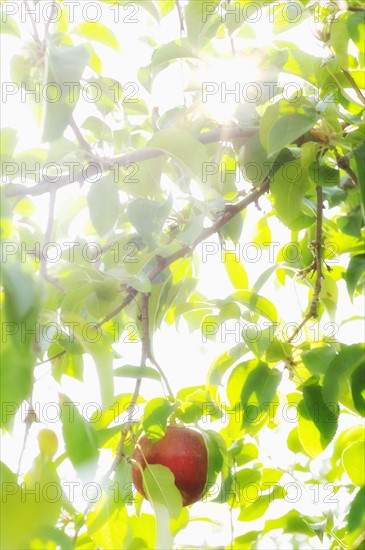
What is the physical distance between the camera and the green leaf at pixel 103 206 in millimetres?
962

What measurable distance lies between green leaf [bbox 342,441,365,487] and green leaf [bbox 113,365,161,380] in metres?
0.26

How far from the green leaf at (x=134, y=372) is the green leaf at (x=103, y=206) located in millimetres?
174

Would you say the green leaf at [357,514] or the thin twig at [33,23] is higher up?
the thin twig at [33,23]

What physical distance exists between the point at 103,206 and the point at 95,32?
331mm

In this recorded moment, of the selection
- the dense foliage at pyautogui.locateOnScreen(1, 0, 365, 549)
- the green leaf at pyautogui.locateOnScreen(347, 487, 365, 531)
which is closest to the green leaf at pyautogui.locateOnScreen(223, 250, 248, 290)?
the dense foliage at pyautogui.locateOnScreen(1, 0, 365, 549)

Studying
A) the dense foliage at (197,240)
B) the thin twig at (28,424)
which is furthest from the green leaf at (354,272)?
the thin twig at (28,424)

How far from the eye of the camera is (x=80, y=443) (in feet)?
2.16

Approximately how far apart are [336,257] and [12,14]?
2.11 feet

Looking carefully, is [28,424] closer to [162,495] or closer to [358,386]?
[162,495]

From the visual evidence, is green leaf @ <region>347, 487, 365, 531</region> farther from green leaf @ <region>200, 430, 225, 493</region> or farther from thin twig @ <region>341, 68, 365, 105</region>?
thin twig @ <region>341, 68, 365, 105</region>

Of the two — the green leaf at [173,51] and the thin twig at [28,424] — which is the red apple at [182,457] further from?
the green leaf at [173,51]

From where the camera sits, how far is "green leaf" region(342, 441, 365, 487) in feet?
2.82

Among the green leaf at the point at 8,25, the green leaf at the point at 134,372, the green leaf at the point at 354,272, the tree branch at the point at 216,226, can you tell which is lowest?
the green leaf at the point at 134,372

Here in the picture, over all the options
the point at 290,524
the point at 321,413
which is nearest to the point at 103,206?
the point at 321,413
